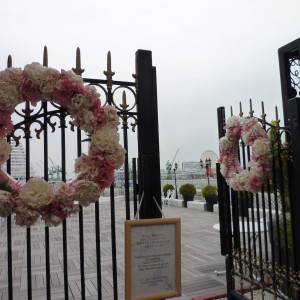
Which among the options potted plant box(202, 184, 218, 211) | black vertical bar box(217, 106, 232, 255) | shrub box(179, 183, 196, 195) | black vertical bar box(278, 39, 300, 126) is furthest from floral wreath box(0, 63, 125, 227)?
shrub box(179, 183, 196, 195)

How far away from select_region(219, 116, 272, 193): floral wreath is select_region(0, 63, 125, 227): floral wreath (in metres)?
1.45

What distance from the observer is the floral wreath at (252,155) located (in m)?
2.79

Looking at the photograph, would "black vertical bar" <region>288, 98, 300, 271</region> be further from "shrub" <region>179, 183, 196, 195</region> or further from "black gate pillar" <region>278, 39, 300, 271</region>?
"shrub" <region>179, 183, 196, 195</region>

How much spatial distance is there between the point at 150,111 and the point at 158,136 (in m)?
0.23

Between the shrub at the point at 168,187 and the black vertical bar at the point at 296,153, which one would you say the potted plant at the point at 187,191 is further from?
the black vertical bar at the point at 296,153

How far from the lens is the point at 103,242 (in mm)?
6602

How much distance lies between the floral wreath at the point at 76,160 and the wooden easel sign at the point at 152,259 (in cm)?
42

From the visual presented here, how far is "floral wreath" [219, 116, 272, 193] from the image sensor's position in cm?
279

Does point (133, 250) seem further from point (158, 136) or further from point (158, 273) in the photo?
point (158, 136)

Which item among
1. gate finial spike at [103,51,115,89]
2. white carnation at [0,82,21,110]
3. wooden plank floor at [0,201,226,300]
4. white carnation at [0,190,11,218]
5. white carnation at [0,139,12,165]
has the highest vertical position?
gate finial spike at [103,51,115,89]

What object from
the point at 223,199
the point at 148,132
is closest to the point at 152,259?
the point at 148,132

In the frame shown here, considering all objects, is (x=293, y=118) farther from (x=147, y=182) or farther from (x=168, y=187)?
(x=168, y=187)

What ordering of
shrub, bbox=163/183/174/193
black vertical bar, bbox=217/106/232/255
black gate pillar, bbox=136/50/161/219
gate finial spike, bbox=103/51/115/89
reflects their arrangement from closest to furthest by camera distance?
gate finial spike, bbox=103/51/115/89
black gate pillar, bbox=136/50/161/219
black vertical bar, bbox=217/106/232/255
shrub, bbox=163/183/174/193

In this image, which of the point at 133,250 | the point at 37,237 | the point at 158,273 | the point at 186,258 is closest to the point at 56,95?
the point at 133,250
